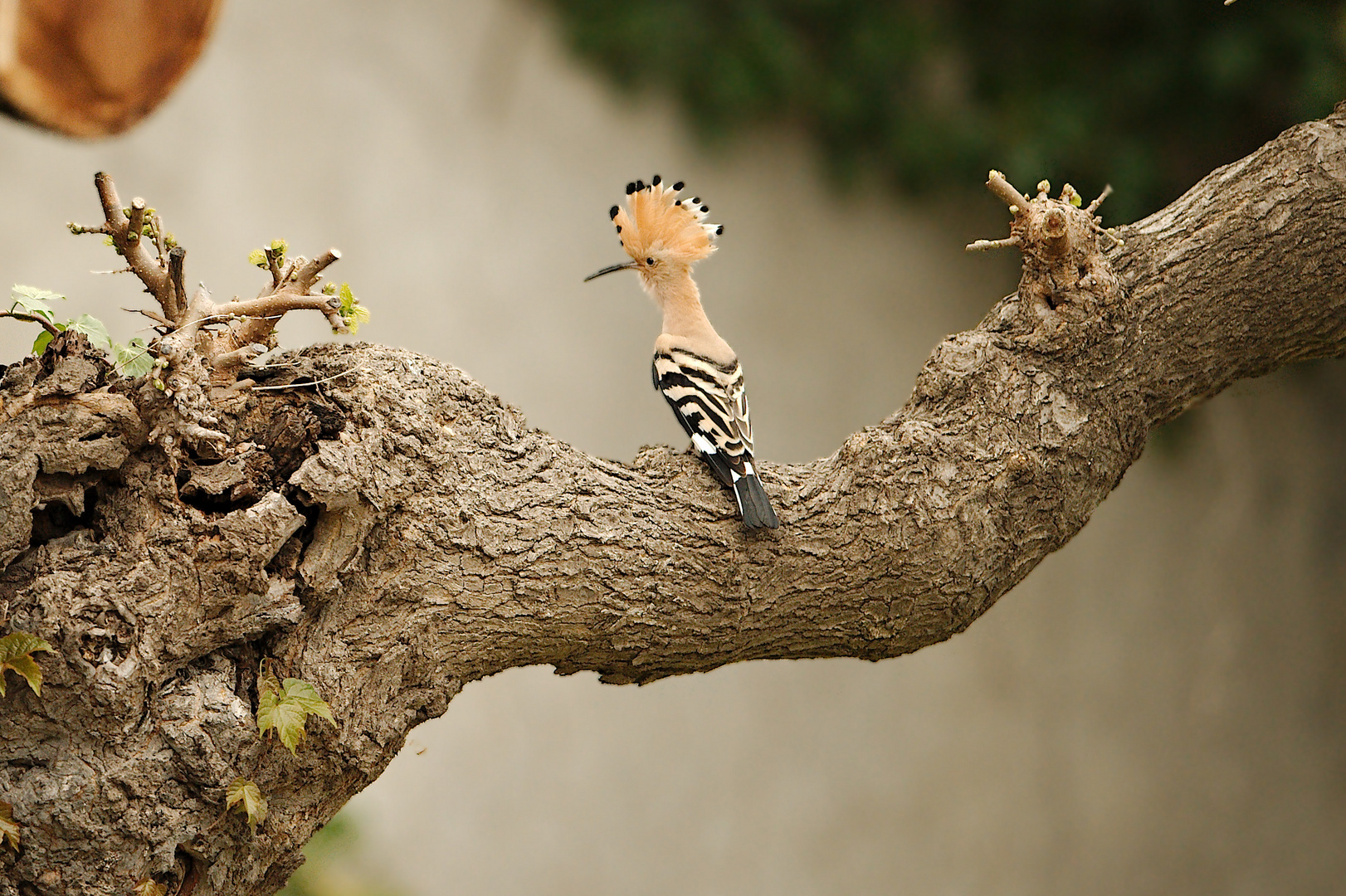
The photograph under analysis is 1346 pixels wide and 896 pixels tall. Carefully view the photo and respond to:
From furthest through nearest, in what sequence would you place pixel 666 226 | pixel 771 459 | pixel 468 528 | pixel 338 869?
pixel 771 459
pixel 338 869
pixel 666 226
pixel 468 528

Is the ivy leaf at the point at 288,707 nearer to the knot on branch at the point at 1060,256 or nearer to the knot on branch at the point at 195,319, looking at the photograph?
the knot on branch at the point at 195,319

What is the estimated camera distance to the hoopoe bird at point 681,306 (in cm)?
146

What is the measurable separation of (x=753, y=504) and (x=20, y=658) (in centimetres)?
74

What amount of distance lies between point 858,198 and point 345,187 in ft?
5.42

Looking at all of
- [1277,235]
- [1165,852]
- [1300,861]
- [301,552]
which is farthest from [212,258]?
[1300,861]

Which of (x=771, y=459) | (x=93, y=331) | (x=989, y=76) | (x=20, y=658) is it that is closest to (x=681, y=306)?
(x=93, y=331)

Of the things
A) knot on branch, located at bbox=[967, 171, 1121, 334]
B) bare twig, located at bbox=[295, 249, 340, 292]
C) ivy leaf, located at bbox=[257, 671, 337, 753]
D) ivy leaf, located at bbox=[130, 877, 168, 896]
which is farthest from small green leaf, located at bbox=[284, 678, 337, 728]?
knot on branch, located at bbox=[967, 171, 1121, 334]

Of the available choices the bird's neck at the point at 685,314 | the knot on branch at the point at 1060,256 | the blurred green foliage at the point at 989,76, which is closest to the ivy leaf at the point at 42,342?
the bird's neck at the point at 685,314

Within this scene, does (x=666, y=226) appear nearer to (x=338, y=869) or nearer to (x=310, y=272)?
(x=310, y=272)

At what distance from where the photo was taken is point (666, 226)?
1584 mm

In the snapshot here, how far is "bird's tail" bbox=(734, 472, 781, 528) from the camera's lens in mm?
1234

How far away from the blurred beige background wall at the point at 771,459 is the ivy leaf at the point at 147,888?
1859 mm

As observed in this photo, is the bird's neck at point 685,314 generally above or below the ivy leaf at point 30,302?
above

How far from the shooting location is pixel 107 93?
786 millimetres
